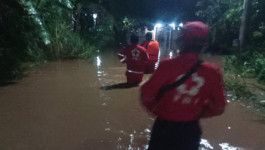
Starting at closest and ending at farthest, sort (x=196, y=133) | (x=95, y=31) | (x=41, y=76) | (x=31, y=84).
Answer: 1. (x=196, y=133)
2. (x=31, y=84)
3. (x=41, y=76)
4. (x=95, y=31)

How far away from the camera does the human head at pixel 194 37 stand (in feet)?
8.20

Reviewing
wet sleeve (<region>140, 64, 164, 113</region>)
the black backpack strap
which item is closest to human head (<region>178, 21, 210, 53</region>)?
the black backpack strap

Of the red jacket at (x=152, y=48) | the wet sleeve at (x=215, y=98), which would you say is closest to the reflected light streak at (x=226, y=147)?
the wet sleeve at (x=215, y=98)

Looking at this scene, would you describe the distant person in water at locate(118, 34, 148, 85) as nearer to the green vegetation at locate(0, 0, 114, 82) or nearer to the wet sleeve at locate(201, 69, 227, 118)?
the green vegetation at locate(0, 0, 114, 82)

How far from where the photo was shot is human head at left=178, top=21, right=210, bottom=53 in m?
2.50

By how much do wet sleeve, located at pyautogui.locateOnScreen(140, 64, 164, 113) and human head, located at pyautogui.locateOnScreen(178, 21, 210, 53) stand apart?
11.2 inches

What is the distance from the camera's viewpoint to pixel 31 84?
28.9 ft

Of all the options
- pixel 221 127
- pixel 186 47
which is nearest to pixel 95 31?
pixel 221 127

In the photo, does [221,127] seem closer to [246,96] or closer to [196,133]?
[246,96]

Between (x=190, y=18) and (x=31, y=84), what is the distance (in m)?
24.4

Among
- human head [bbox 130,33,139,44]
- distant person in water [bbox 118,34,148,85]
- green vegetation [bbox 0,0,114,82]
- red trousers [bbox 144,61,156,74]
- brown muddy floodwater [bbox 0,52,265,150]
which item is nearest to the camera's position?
brown muddy floodwater [bbox 0,52,265,150]

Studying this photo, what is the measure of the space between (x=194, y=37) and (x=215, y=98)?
50cm

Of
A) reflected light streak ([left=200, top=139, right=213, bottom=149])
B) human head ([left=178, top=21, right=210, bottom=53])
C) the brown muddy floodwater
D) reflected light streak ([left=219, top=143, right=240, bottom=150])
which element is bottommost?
reflected light streak ([left=219, top=143, right=240, bottom=150])

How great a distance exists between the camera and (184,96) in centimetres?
247
